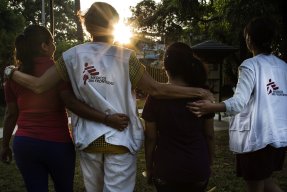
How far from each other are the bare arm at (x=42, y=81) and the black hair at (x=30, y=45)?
0.11m

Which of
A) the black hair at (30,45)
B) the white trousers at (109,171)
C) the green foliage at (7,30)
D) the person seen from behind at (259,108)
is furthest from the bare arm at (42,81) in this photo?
the green foliage at (7,30)

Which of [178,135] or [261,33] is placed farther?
[261,33]

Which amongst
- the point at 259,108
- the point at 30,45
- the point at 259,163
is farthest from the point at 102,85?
the point at 259,163

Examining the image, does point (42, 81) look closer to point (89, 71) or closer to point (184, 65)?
point (89, 71)

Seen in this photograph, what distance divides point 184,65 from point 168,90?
187 millimetres

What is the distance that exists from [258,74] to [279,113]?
324 mm

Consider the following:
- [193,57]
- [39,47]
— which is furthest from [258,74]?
[39,47]

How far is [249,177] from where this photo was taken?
10.7ft

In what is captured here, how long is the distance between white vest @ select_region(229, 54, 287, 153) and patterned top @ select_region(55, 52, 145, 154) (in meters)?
0.85

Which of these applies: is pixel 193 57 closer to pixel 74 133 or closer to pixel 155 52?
pixel 74 133

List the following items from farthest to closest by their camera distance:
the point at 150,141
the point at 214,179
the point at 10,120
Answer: the point at 214,179, the point at 10,120, the point at 150,141

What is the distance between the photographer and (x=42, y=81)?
2.82 metres

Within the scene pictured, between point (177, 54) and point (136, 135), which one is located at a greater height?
point (177, 54)

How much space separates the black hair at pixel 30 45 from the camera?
300cm
